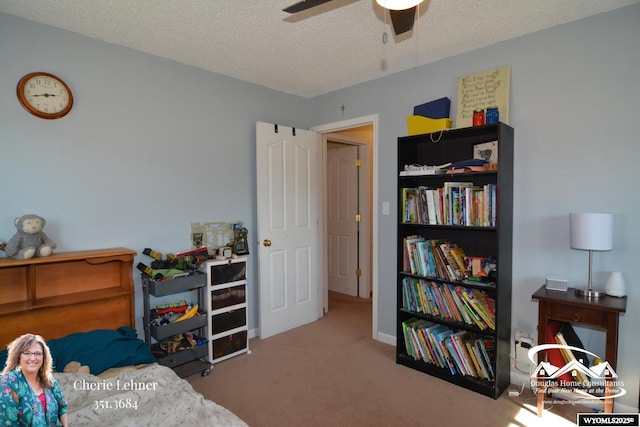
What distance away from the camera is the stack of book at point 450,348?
242 cm

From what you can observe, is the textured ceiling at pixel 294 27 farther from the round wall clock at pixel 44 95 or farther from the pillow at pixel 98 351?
the pillow at pixel 98 351

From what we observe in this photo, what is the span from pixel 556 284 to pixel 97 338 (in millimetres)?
2732

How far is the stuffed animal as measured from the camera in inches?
80.9

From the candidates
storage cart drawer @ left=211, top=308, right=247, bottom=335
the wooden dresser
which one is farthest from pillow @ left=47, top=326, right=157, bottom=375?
storage cart drawer @ left=211, top=308, right=247, bottom=335

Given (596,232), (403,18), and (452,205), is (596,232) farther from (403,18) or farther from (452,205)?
(403,18)

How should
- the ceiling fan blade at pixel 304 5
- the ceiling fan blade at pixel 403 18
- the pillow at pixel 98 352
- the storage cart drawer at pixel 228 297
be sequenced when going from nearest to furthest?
the ceiling fan blade at pixel 304 5, the ceiling fan blade at pixel 403 18, the pillow at pixel 98 352, the storage cart drawer at pixel 228 297

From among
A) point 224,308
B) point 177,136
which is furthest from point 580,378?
point 177,136

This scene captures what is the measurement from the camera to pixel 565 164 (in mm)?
2293

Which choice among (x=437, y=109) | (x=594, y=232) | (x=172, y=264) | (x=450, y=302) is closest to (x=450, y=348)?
(x=450, y=302)

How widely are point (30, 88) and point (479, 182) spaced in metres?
3.15

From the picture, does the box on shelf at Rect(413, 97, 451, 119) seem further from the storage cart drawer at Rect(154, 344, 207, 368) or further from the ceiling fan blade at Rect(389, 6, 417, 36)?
the storage cart drawer at Rect(154, 344, 207, 368)

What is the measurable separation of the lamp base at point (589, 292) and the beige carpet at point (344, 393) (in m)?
0.75

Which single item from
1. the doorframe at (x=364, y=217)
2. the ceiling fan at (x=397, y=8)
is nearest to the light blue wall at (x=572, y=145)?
the ceiling fan at (x=397, y=8)

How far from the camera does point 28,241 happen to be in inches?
82.1
